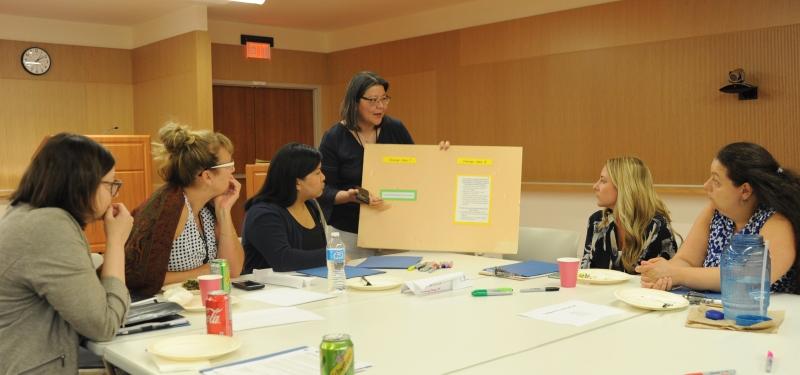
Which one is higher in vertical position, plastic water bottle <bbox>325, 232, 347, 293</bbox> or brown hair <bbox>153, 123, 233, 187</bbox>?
brown hair <bbox>153, 123, 233, 187</bbox>

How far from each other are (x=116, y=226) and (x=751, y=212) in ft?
7.02

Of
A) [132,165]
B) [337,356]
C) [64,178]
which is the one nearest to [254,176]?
[132,165]

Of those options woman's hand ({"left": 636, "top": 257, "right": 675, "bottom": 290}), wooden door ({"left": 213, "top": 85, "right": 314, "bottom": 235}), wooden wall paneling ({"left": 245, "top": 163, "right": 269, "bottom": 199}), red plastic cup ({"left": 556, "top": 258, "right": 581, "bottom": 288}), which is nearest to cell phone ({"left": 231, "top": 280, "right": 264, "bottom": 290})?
red plastic cup ({"left": 556, "top": 258, "right": 581, "bottom": 288})

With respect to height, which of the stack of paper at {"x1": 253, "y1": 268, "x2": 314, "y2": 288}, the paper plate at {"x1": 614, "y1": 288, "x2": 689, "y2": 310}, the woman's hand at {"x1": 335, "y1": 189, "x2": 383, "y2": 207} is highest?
the woman's hand at {"x1": 335, "y1": 189, "x2": 383, "y2": 207}

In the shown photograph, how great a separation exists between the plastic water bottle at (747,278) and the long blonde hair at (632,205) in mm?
1084

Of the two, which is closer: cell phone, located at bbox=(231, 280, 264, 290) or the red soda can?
the red soda can

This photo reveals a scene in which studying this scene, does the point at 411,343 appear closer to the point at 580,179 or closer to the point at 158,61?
the point at 580,179

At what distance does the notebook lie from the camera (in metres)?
2.92

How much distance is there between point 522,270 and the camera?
118 inches

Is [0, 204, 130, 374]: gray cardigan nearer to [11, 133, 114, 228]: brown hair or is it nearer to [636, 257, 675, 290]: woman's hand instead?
[11, 133, 114, 228]: brown hair

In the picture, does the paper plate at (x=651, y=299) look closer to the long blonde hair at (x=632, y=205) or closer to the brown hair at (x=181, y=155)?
the long blonde hair at (x=632, y=205)

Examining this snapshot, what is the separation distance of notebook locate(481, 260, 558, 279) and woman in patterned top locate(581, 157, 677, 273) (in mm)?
347

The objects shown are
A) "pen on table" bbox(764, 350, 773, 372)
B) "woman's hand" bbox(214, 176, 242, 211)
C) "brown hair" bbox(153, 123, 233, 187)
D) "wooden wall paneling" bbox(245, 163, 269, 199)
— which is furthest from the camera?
"wooden wall paneling" bbox(245, 163, 269, 199)

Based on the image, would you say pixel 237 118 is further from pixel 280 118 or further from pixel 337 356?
pixel 337 356
